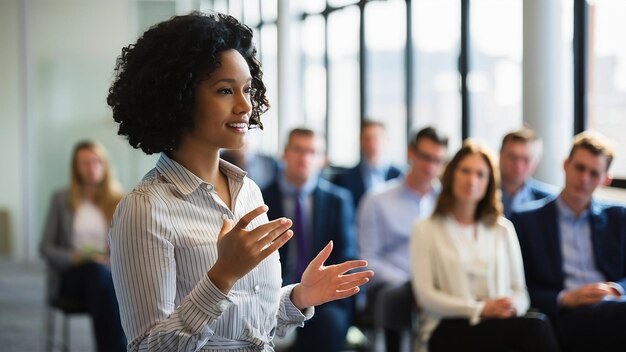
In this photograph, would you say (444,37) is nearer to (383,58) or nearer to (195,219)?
(383,58)

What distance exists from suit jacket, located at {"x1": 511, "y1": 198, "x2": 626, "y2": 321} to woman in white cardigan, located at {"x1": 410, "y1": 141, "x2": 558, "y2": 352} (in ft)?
0.29

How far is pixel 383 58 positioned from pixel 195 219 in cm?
714

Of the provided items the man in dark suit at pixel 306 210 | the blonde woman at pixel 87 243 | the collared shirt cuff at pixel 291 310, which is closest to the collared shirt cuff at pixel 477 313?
the man in dark suit at pixel 306 210

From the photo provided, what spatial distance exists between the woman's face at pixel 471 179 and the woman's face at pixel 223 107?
8.21ft

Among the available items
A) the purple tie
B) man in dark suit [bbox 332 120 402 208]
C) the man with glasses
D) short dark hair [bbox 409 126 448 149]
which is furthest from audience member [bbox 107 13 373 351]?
man in dark suit [bbox 332 120 402 208]

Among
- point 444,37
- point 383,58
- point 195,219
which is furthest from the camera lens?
point 383,58

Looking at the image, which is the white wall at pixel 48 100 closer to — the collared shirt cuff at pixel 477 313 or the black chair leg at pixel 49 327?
the black chair leg at pixel 49 327

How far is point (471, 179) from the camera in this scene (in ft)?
13.4

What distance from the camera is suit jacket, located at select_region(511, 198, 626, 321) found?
4074 millimetres

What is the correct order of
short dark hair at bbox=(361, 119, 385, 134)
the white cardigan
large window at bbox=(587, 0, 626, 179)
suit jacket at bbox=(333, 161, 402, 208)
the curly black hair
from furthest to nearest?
1. short dark hair at bbox=(361, 119, 385, 134)
2. suit jacket at bbox=(333, 161, 402, 208)
3. large window at bbox=(587, 0, 626, 179)
4. the white cardigan
5. the curly black hair

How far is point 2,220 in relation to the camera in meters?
11.1

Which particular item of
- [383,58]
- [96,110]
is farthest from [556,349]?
[96,110]

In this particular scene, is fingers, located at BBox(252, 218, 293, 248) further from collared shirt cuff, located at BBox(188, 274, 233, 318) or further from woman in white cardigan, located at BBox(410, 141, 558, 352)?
woman in white cardigan, located at BBox(410, 141, 558, 352)

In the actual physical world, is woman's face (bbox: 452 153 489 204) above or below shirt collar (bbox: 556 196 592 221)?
above
